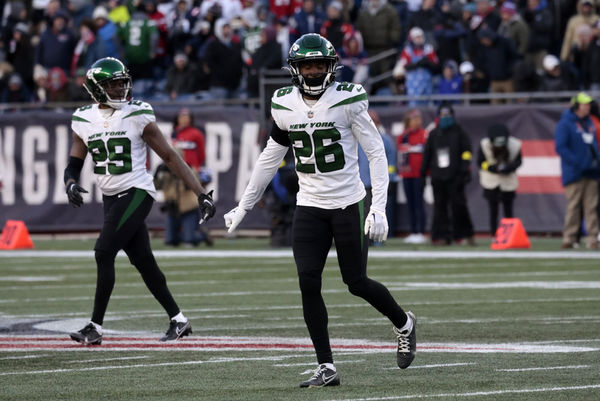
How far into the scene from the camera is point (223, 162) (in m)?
22.2

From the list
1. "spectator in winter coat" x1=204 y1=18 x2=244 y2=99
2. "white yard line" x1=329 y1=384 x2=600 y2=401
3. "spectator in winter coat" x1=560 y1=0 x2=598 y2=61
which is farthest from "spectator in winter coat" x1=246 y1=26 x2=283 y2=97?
"white yard line" x1=329 y1=384 x2=600 y2=401

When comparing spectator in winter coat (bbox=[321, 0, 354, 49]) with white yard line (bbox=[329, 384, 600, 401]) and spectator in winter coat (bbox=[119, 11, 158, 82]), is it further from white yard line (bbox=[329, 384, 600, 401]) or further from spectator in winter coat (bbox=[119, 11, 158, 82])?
white yard line (bbox=[329, 384, 600, 401])

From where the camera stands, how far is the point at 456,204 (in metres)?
19.7

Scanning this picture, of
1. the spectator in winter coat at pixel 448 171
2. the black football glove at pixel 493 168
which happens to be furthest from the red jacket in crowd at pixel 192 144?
the black football glove at pixel 493 168

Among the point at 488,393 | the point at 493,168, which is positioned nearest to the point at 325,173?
the point at 488,393

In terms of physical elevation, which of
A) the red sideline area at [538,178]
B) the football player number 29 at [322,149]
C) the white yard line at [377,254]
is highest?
the football player number 29 at [322,149]

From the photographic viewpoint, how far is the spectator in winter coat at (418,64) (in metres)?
21.3

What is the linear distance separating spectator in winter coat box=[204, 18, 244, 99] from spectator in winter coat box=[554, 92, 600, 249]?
643cm

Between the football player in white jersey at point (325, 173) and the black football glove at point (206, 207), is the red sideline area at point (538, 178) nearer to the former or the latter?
the black football glove at point (206, 207)

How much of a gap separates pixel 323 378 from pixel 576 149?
11.5 m

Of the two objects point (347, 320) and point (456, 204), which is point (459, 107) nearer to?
point (456, 204)

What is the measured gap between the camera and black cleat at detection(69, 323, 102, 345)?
371 inches

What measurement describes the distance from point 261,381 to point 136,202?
100 inches

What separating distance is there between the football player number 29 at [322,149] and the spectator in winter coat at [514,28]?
46.7 ft
